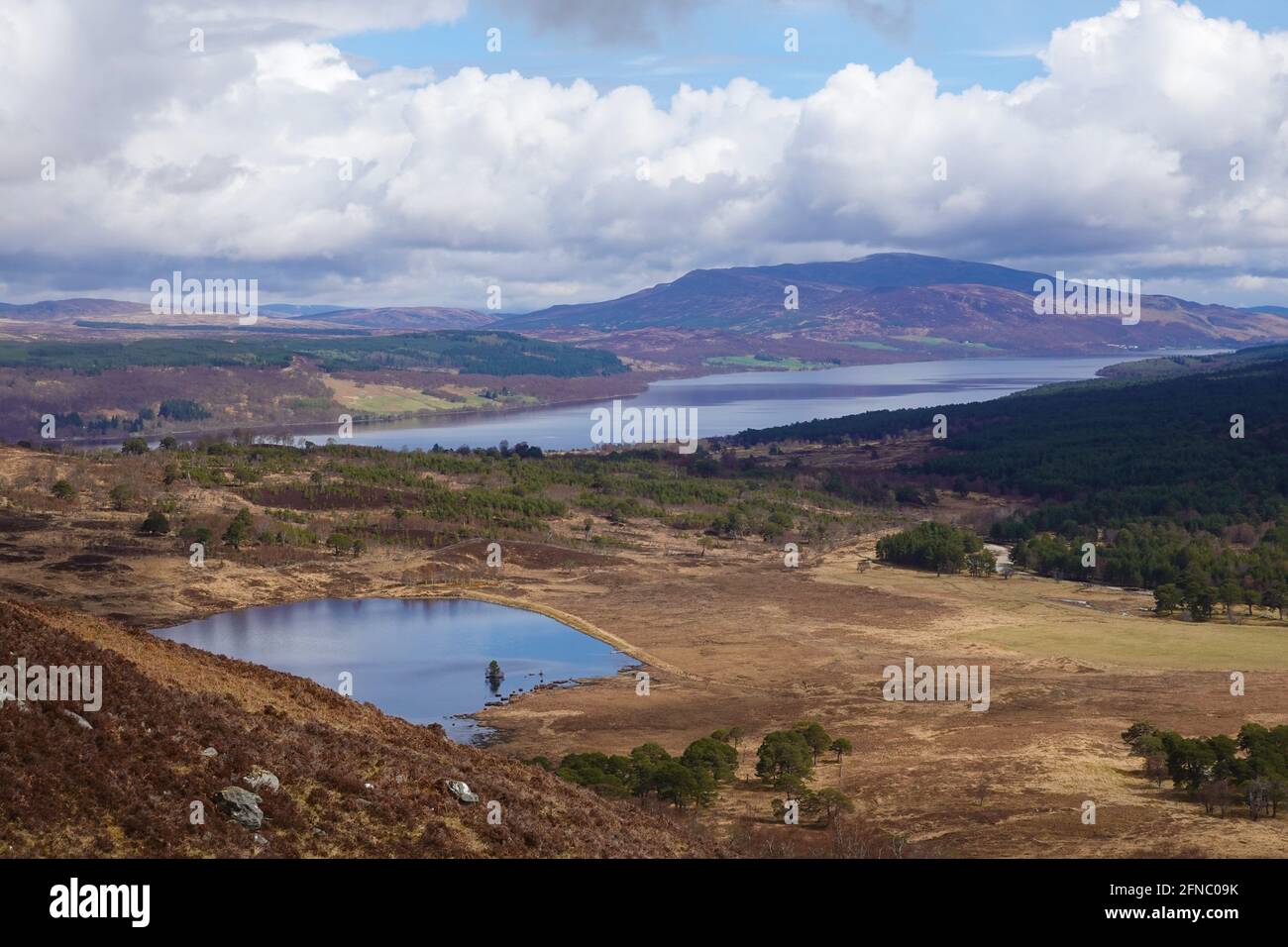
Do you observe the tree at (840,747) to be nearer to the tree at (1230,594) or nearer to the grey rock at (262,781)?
the grey rock at (262,781)

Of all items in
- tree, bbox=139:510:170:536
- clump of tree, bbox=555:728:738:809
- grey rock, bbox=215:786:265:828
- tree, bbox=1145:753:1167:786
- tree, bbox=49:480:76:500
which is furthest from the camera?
tree, bbox=49:480:76:500

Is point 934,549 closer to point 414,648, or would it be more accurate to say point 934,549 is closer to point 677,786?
point 414,648

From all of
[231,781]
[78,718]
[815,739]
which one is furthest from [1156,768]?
[78,718]

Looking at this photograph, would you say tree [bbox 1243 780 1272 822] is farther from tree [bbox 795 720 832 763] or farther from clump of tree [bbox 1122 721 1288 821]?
tree [bbox 795 720 832 763]

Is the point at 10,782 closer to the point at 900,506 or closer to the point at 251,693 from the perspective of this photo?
the point at 251,693

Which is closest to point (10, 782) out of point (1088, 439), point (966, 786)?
point (966, 786)

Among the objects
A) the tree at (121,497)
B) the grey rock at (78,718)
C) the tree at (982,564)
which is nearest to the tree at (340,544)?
the tree at (121,497)

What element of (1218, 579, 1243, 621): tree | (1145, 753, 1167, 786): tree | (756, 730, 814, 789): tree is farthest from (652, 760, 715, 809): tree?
(1218, 579, 1243, 621): tree
